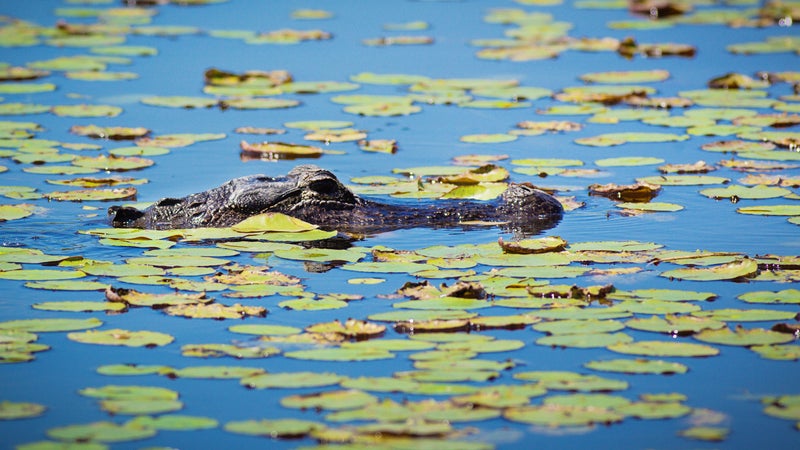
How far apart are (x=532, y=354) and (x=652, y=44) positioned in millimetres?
10955

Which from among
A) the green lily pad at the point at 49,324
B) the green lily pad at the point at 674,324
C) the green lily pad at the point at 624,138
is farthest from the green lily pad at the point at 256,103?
the green lily pad at the point at 674,324

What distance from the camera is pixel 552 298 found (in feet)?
23.3

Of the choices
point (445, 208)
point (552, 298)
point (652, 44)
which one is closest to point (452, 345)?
point (552, 298)

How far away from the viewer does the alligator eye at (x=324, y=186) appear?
9.08 meters

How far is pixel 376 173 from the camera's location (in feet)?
35.7

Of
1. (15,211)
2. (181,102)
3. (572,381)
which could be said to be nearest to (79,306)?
(15,211)

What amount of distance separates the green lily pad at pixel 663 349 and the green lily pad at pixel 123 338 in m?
2.24

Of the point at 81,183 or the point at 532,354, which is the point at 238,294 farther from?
the point at 81,183

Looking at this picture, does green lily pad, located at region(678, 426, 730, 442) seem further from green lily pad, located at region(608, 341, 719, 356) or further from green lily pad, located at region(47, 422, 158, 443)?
green lily pad, located at region(47, 422, 158, 443)

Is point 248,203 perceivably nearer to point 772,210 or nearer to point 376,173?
point 376,173

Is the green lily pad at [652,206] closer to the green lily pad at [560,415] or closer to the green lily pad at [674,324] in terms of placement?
the green lily pad at [674,324]

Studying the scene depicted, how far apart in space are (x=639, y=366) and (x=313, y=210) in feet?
11.9

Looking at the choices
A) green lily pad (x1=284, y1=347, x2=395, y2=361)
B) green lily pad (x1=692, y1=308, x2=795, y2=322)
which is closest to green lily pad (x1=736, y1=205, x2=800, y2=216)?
green lily pad (x1=692, y1=308, x2=795, y2=322)

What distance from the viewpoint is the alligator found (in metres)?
9.04
